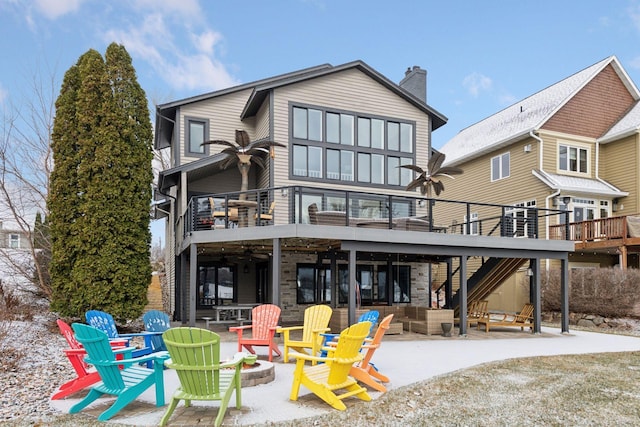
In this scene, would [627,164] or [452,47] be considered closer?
[627,164]

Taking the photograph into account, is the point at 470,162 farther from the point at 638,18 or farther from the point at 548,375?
the point at 548,375

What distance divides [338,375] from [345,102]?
1118 cm

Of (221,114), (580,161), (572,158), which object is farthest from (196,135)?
(580,161)

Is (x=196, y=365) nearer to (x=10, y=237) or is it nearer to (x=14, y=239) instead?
(x=10, y=237)

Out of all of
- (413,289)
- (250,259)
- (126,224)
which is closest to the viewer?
(126,224)

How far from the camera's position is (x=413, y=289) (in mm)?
17938

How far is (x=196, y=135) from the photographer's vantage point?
53.4ft

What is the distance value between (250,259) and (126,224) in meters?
5.22

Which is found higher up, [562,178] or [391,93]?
[391,93]

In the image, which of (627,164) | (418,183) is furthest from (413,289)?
(627,164)

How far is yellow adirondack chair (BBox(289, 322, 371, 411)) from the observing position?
19.4 ft

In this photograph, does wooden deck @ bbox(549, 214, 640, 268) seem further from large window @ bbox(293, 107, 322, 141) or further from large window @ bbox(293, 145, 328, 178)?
large window @ bbox(293, 107, 322, 141)

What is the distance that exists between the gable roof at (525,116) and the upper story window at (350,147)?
8307 millimetres

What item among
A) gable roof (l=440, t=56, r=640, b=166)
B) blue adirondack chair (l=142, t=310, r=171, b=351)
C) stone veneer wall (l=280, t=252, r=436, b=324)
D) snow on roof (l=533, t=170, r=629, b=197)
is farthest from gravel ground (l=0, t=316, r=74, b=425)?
gable roof (l=440, t=56, r=640, b=166)
